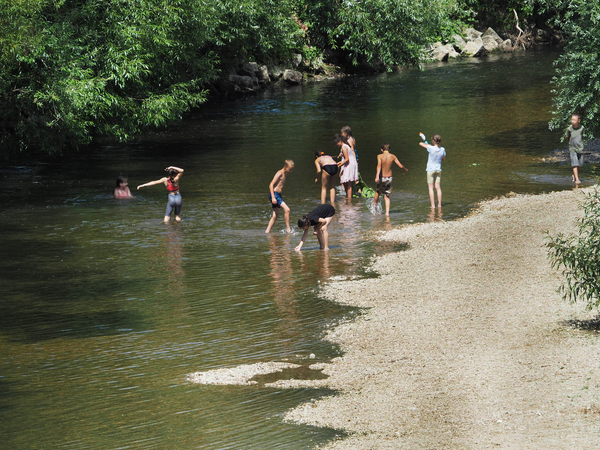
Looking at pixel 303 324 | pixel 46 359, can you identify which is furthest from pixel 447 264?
pixel 46 359

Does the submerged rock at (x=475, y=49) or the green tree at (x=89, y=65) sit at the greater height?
the submerged rock at (x=475, y=49)

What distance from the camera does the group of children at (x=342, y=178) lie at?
49.4 feet

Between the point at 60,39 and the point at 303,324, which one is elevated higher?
the point at 60,39

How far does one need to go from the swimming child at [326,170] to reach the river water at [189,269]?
1.46 ft

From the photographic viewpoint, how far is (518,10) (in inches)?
2756

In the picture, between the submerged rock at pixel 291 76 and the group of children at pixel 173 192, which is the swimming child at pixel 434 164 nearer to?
the group of children at pixel 173 192

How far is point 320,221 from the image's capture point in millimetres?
14922

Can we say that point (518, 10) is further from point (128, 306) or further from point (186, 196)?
point (128, 306)

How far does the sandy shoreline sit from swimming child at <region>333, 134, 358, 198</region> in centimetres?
538

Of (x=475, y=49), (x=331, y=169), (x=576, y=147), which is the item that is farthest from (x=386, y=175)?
(x=475, y=49)

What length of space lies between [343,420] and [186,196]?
1409cm

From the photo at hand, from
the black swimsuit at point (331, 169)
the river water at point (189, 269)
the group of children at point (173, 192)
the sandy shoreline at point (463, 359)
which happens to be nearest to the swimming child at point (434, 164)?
the river water at point (189, 269)

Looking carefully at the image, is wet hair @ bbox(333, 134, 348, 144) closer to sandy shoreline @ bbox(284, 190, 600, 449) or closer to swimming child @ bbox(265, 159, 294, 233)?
swimming child @ bbox(265, 159, 294, 233)

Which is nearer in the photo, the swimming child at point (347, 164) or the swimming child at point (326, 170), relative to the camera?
the swimming child at point (326, 170)
